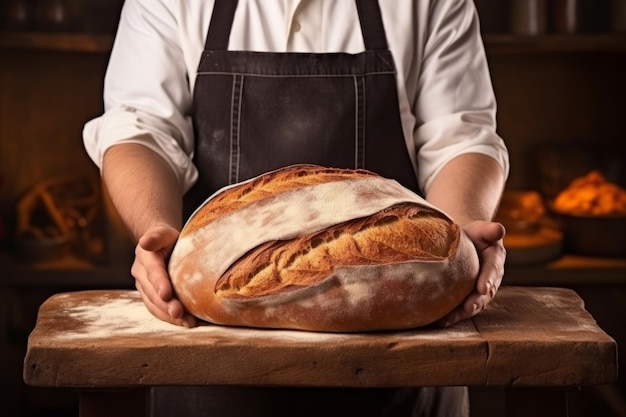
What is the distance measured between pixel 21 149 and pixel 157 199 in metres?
1.87

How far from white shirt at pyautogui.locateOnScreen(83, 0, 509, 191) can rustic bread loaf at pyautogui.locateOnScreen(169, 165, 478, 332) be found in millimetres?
488

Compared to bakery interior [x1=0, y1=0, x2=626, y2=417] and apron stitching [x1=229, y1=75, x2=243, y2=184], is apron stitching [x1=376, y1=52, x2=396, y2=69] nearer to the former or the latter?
apron stitching [x1=229, y1=75, x2=243, y2=184]

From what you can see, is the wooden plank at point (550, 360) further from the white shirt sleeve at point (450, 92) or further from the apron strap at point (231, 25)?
the apron strap at point (231, 25)

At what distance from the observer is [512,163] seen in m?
3.50

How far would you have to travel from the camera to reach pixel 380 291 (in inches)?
54.1

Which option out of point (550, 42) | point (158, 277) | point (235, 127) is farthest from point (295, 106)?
point (550, 42)

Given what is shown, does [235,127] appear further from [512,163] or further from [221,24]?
[512,163]

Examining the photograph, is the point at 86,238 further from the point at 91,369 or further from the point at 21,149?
the point at 91,369

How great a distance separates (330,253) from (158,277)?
28 cm

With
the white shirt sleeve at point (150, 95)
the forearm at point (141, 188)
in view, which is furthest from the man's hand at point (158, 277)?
the white shirt sleeve at point (150, 95)

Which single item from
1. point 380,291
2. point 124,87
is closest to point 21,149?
point 124,87

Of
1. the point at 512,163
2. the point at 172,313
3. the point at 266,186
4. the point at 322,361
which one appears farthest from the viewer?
the point at 512,163

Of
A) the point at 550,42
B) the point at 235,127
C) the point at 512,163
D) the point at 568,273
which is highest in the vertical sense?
the point at 235,127

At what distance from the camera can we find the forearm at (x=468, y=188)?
173 cm
